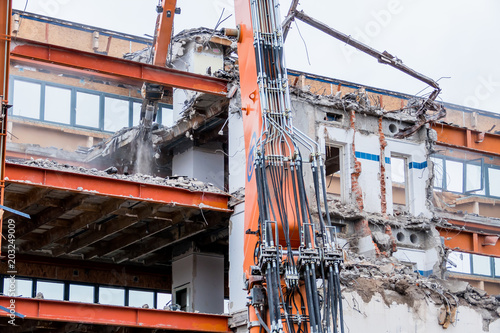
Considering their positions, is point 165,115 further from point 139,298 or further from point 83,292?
point 83,292

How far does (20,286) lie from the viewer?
2773 cm

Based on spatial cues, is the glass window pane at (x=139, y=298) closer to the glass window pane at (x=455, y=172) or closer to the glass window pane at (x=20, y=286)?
the glass window pane at (x=20, y=286)

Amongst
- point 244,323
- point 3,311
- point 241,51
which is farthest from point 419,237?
point 3,311

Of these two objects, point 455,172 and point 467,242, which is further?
point 455,172


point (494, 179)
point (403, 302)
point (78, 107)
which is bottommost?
point (403, 302)

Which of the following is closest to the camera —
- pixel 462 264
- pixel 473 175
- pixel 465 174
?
pixel 465 174

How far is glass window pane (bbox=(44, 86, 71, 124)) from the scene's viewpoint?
36.6m

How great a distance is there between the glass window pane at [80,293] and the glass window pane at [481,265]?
89.4 ft

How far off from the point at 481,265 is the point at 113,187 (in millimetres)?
33528

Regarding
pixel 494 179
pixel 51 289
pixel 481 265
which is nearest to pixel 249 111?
pixel 51 289

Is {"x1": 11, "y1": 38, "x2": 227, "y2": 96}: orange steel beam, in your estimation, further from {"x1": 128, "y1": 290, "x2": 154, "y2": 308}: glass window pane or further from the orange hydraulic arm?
{"x1": 128, "y1": 290, "x2": 154, "y2": 308}: glass window pane

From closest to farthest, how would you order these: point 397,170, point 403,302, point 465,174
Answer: point 403,302 → point 397,170 → point 465,174

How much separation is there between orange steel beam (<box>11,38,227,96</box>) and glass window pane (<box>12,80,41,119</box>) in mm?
13279

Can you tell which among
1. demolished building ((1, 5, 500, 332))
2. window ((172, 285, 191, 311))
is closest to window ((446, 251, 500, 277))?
demolished building ((1, 5, 500, 332))
